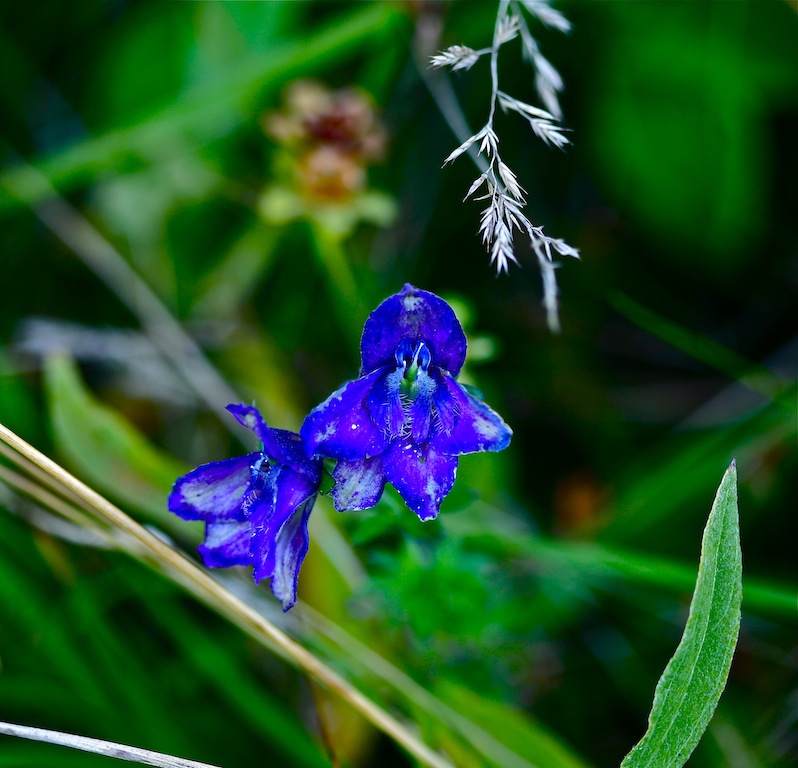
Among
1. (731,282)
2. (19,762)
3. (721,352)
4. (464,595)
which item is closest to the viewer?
(19,762)

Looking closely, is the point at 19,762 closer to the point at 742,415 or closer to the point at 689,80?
the point at 742,415

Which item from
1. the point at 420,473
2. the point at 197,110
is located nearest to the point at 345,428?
the point at 420,473

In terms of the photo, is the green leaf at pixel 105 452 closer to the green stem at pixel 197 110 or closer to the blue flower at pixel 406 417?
the green stem at pixel 197 110

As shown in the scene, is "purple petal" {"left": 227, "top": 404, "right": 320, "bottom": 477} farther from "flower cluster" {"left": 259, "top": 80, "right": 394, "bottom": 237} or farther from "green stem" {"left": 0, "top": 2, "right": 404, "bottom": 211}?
"green stem" {"left": 0, "top": 2, "right": 404, "bottom": 211}

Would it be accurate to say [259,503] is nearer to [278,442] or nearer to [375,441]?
[278,442]

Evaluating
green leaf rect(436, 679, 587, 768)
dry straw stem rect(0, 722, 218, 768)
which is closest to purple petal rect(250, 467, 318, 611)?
dry straw stem rect(0, 722, 218, 768)

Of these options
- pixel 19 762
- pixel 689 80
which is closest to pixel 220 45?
pixel 689 80
